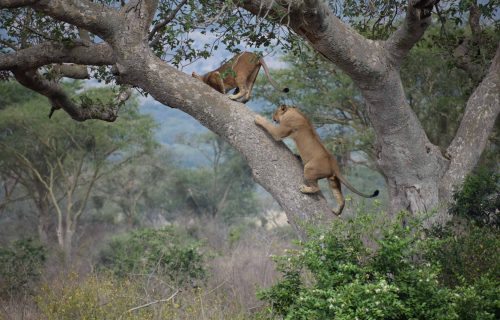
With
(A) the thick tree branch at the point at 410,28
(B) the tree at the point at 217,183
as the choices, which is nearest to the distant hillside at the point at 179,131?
(B) the tree at the point at 217,183

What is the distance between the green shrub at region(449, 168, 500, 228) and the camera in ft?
22.6

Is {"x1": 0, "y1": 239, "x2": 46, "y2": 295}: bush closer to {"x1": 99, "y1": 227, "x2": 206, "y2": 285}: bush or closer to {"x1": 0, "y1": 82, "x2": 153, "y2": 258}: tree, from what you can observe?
{"x1": 99, "y1": 227, "x2": 206, "y2": 285}: bush

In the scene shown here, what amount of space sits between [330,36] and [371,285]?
2352mm

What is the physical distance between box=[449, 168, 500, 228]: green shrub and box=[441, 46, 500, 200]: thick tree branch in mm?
114

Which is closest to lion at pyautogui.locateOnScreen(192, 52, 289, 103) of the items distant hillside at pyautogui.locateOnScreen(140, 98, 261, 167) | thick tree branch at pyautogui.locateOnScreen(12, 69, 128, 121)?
thick tree branch at pyautogui.locateOnScreen(12, 69, 128, 121)

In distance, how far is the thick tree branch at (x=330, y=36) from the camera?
564cm

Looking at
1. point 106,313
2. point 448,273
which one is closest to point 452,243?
point 448,273

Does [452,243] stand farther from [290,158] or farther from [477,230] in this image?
[290,158]

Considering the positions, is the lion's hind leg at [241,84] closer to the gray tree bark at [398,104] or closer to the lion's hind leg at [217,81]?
the lion's hind leg at [217,81]

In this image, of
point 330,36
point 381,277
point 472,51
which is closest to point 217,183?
point 472,51

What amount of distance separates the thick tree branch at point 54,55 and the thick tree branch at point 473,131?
3.72m

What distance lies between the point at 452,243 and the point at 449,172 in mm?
1466

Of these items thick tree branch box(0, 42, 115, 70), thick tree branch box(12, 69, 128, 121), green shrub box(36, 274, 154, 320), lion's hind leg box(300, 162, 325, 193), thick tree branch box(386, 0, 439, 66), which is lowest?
green shrub box(36, 274, 154, 320)

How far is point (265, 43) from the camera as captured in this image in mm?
6625
